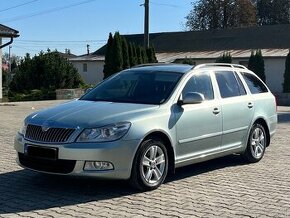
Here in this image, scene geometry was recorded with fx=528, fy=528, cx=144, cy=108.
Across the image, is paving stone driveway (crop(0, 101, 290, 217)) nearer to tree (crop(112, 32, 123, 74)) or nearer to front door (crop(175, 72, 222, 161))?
front door (crop(175, 72, 222, 161))

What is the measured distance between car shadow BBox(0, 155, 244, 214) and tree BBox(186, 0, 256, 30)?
61.0 meters

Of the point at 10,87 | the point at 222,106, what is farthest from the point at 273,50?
the point at 222,106

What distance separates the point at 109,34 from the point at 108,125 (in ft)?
73.1

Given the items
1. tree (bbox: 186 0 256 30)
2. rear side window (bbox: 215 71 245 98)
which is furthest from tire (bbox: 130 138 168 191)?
tree (bbox: 186 0 256 30)

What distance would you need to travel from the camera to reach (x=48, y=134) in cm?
659

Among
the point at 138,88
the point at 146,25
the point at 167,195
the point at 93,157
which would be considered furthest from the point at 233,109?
the point at 146,25

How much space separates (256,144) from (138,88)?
2.66 m

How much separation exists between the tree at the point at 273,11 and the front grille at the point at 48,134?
70367 millimetres

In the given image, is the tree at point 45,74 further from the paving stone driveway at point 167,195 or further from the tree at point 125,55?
the paving stone driveway at point 167,195

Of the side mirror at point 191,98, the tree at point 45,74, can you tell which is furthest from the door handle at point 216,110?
the tree at point 45,74

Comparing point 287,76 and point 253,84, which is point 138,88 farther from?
point 287,76

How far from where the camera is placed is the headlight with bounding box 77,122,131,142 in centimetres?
643

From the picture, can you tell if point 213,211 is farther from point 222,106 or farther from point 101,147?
point 222,106

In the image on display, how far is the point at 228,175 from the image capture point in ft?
26.3
